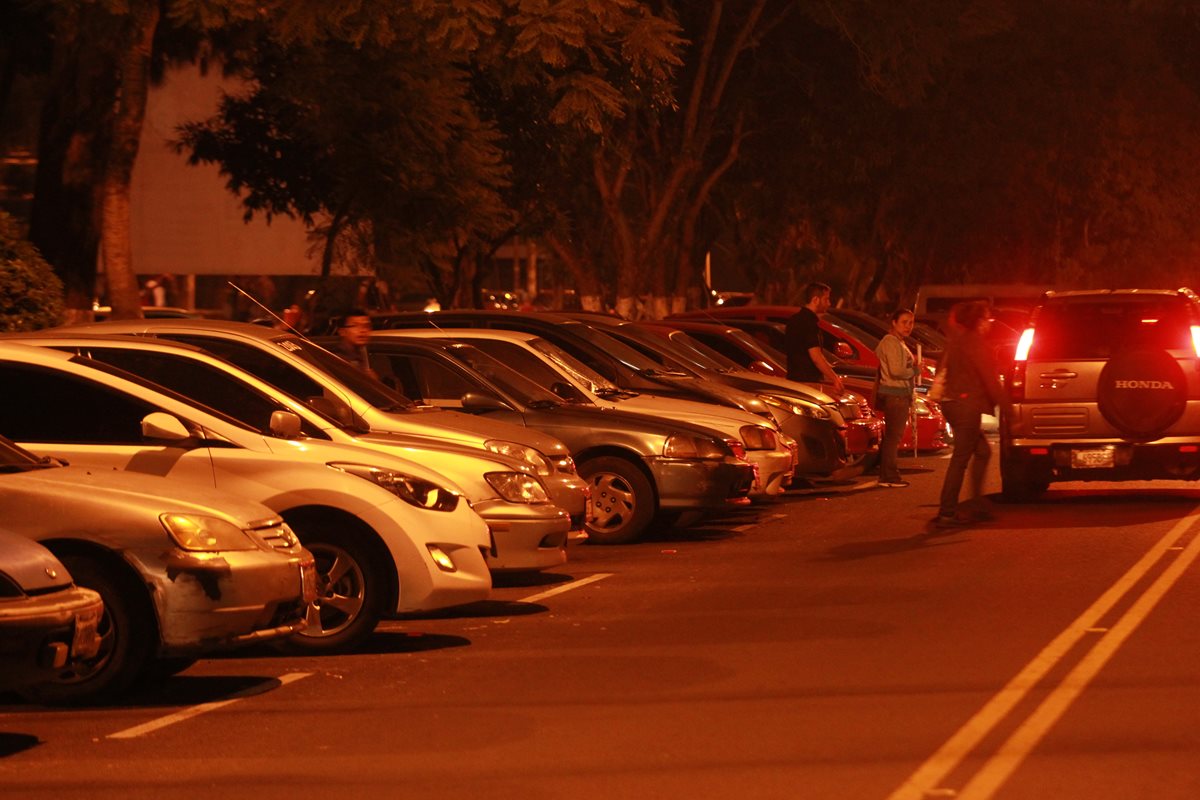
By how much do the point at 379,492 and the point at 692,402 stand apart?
22.3 ft

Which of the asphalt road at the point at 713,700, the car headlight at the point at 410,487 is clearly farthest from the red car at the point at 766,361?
the car headlight at the point at 410,487

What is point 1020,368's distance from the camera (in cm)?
1719

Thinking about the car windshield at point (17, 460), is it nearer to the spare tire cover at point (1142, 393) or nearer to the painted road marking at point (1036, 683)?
the painted road marking at point (1036, 683)

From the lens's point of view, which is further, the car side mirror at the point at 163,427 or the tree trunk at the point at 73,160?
the tree trunk at the point at 73,160

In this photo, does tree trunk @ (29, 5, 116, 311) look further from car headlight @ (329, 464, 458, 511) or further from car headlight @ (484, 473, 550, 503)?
car headlight @ (329, 464, 458, 511)

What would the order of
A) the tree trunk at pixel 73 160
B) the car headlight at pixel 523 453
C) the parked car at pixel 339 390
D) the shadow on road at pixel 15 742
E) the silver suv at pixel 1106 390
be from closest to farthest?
the shadow on road at pixel 15 742 < the parked car at pixel 339 390 < the car headlight at pixel 523 453 < the silver suv at pixel 1106 390 < the tree trunk at pixel 73 160

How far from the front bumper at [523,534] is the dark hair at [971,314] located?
556 cm

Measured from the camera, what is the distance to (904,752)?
7605 millimetres

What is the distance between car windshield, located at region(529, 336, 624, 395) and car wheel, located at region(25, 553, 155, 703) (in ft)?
25.5

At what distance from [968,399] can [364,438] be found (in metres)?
6.39

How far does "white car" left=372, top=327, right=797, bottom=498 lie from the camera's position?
16297 millimetres

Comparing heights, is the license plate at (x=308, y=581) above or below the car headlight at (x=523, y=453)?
below

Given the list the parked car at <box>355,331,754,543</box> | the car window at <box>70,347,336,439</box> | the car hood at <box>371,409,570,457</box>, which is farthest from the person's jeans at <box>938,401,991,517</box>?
the car window at <box>70,347,336,439</box>

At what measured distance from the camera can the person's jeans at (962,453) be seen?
53.0ft
